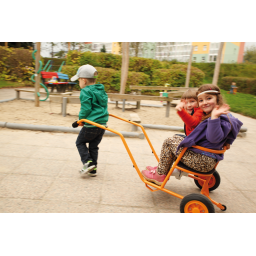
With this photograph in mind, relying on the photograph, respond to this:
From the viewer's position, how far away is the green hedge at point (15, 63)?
14.0 m

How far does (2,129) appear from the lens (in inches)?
189

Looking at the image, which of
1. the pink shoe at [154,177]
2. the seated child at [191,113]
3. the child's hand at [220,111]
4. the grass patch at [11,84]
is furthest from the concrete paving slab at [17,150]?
the grass patch at [11,84]

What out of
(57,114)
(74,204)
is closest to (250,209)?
(74,204)

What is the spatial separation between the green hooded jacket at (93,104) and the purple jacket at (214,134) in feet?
3.66

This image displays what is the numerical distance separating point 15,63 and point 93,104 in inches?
539

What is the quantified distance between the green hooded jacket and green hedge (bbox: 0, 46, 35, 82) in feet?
41.7

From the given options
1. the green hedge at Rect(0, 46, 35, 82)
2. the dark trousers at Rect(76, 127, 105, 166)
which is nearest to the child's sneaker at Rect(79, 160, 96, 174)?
the dark trousers at Rect(76, 127, 105, 166)

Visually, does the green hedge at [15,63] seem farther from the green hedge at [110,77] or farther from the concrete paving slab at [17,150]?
the concrete paving slab at [17,150]

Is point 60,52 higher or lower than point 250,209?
higher

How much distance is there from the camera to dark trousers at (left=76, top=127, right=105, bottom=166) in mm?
2928
